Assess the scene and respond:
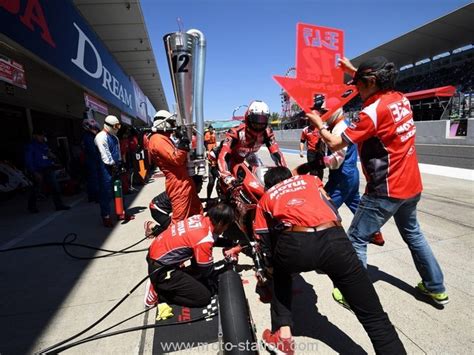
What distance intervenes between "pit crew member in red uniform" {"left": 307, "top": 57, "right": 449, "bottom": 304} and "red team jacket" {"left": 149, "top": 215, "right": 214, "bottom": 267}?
1171 millimetres

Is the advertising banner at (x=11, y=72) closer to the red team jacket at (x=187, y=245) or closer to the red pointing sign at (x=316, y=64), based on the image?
the red team jacket at (x=187, y=245)

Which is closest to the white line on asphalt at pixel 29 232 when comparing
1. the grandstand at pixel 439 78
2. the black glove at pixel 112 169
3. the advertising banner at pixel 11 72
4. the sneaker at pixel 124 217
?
the sneaker at pixel 124 217

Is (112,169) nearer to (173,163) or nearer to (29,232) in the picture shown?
(29,232)

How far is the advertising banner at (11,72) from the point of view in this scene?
5.08m

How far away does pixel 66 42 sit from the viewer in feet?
20.0

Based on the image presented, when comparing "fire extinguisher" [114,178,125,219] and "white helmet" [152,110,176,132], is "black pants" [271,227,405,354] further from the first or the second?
"fire extinguisher" [114,178,125,219]

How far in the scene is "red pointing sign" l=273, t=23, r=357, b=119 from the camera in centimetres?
285

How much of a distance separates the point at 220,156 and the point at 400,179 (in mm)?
2236

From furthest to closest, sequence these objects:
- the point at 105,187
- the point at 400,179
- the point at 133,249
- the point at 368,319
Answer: the point at 105,187 < the point at 133,249 < the point at 400,179 < the point at 368,319

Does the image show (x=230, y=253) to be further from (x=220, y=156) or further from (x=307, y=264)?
(x=220, y=156)

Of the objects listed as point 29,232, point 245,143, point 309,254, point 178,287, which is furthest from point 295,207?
point 29,232

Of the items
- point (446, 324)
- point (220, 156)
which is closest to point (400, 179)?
point (446, 324)

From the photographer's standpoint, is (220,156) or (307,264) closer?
(307,264)

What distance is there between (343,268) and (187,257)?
131 centimetres
